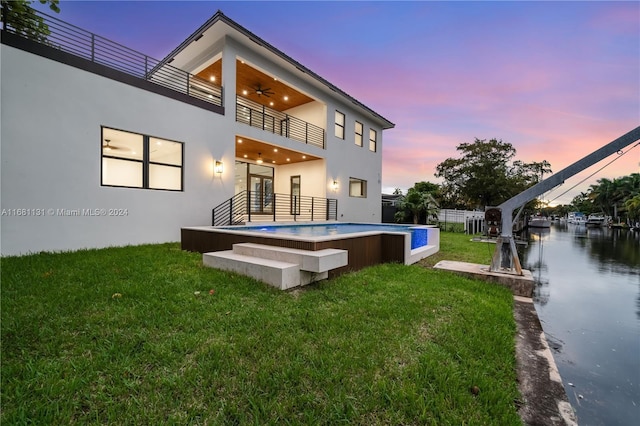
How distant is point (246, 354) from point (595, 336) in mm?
4835

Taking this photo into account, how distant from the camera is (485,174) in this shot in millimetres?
24609

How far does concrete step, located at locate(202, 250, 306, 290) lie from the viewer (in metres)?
3.98

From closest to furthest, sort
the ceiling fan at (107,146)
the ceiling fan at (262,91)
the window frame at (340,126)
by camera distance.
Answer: the ceiling fan at (107,146)
the ceiling fan at (262,91)
the window frame at (340,126)

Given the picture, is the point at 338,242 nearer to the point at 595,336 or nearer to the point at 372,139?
the point at 595,336

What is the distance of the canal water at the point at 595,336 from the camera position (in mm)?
2412

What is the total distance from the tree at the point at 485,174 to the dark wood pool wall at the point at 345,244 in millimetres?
22341

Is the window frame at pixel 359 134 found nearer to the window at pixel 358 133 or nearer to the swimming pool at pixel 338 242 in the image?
the window at pixel 358 133

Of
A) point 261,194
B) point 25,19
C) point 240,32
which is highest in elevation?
point 240,32

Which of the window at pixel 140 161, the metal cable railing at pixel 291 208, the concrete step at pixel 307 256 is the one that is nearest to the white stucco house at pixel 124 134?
the window at pixel 140 161

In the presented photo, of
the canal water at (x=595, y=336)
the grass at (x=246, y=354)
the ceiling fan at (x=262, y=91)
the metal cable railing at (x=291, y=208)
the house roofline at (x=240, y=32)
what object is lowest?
the canal water at (x=595, y=336)

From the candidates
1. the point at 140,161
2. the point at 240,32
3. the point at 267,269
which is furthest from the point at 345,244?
the point at 240,32

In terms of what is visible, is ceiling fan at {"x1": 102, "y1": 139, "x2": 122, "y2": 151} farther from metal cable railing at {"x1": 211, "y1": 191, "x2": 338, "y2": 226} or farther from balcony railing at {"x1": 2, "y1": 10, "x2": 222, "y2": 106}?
metal cable railing at {"x1": 211, "y1": 191, "x2": 338, "y2": 226}

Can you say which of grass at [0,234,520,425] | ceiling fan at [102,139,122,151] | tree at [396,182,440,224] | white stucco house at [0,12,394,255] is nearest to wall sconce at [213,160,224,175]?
white stucco house at [0,12,394,255]

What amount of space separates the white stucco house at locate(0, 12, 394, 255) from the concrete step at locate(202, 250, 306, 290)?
4496mm
